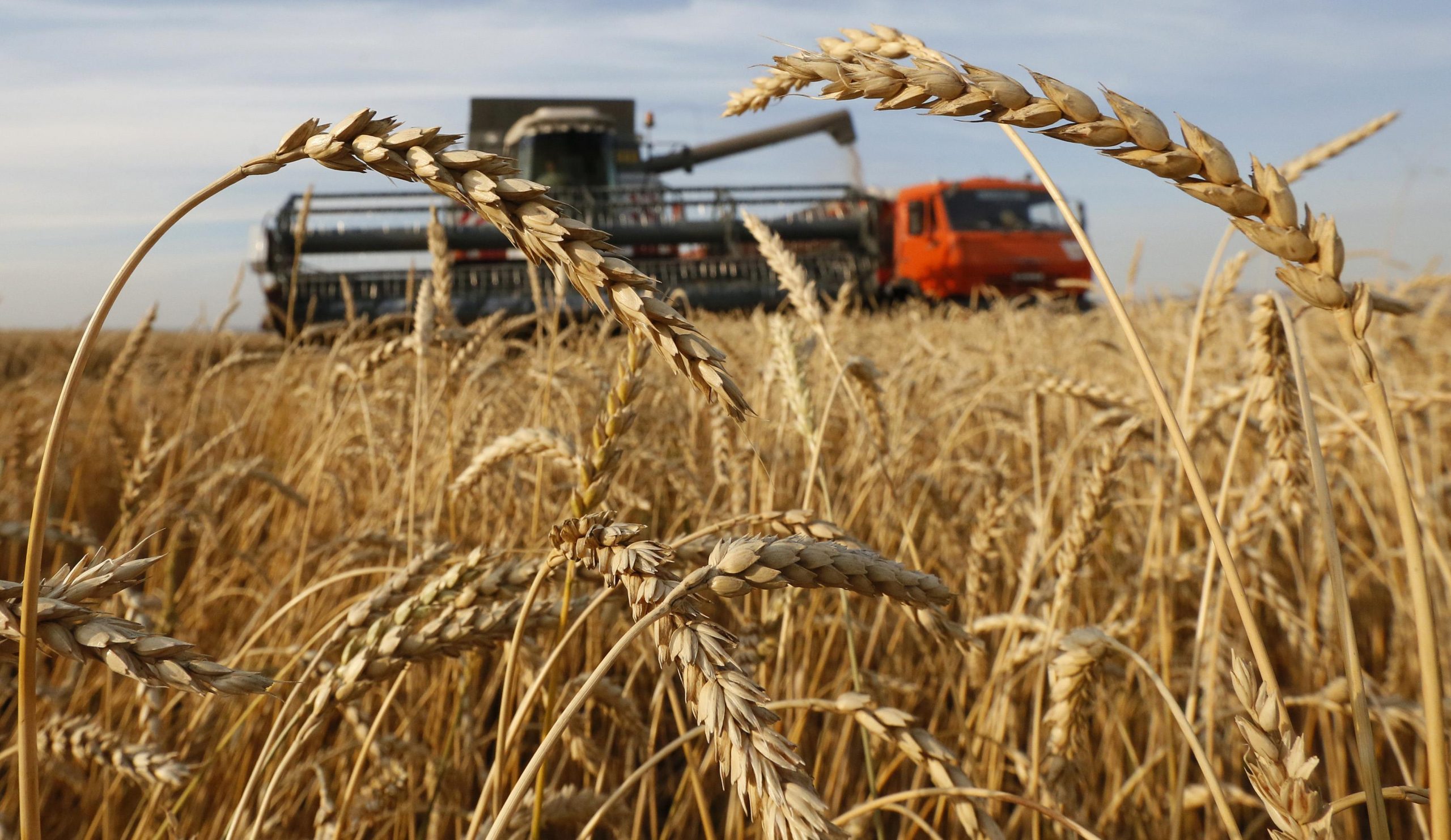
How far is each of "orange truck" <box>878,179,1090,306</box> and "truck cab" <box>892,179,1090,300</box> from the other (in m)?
0.01

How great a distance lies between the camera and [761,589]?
0.63 m

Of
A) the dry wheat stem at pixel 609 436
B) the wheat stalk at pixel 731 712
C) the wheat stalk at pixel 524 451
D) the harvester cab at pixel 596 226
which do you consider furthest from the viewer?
the harvester cab at pixel 596 226

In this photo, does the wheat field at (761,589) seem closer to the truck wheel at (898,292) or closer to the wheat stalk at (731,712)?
the wheat stalk at (731,712)

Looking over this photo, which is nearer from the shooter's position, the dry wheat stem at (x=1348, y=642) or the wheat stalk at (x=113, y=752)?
the dry wheat stem at (x=1348, y=642)

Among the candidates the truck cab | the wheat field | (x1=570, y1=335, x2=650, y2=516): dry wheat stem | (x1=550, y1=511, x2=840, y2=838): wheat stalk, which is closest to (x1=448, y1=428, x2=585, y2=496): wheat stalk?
the wheat field

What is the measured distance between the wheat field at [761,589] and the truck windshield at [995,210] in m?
9.37

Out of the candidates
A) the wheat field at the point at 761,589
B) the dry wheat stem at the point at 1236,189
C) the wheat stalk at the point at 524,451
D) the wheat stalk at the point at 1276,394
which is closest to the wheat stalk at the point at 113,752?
the wheat field at the point at 761,589

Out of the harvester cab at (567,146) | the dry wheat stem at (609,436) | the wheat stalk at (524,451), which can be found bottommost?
the wheat stalk at (524,451)

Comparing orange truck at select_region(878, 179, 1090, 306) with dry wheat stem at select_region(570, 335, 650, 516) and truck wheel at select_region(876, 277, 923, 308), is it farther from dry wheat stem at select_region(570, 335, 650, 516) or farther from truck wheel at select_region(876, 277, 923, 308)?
dry wheat stem at select_region(570, 335, 650, 516)

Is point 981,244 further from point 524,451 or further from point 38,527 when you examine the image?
point 38,527

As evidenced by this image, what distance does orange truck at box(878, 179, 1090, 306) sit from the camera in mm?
12039

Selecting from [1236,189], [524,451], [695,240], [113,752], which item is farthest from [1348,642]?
[695,240]

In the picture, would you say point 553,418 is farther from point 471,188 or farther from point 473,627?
point 471,188

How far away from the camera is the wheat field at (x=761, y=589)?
0.48 metres
